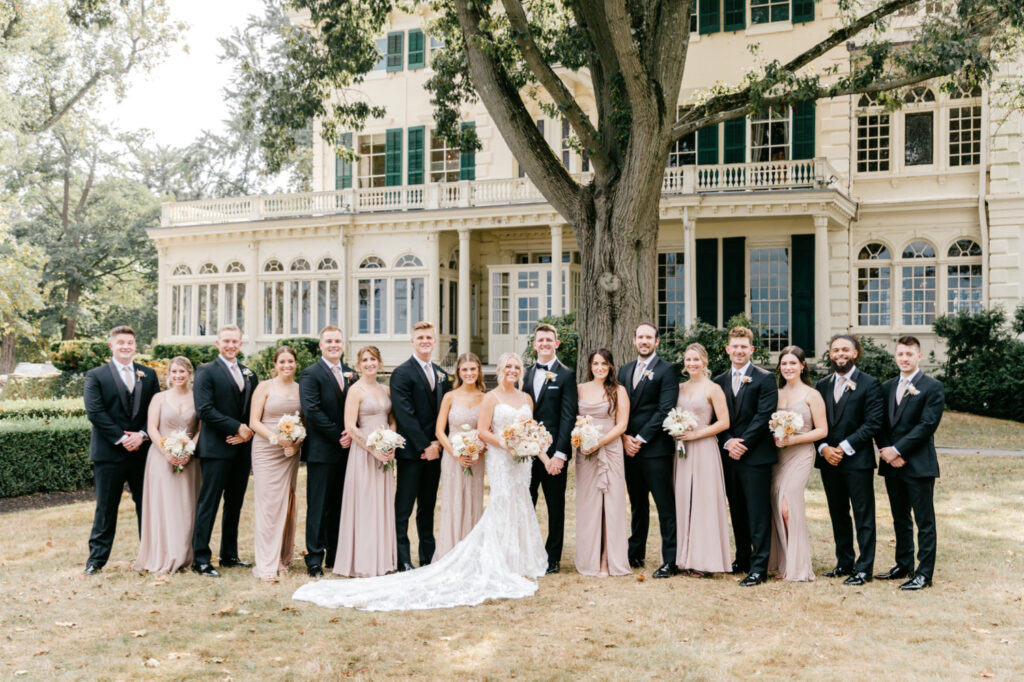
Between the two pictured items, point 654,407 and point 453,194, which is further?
point 453,194

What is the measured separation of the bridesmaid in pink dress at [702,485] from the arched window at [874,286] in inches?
662

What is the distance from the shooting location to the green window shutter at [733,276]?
23.1 meters

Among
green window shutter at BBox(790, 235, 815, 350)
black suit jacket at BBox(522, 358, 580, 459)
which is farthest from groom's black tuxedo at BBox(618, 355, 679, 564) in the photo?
green window shutter at BBox(790, 235, 815, 350)

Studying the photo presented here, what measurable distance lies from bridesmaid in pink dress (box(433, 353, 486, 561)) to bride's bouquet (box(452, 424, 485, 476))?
0.38 ft

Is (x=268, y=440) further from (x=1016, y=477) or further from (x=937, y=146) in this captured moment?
(x=937, y=146)

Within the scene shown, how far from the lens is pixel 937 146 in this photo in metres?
22.5

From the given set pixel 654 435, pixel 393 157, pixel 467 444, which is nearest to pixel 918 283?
pixel 393 157

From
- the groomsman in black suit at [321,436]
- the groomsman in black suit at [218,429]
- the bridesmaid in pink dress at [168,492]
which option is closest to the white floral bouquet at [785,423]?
the groomsman in black suit at [321,436]

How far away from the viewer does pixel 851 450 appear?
24.9 ft

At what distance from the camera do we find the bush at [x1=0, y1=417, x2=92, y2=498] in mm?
11922

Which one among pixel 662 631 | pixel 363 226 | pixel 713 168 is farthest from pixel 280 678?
pixel 363 226

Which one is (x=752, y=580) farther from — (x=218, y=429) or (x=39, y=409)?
(x=39, y=409)

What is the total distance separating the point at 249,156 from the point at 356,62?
32656 mm

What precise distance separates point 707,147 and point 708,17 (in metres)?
3.36
